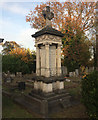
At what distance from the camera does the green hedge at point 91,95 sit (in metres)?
4.55

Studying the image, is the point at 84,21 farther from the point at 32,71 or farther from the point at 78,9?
the point at 32,71

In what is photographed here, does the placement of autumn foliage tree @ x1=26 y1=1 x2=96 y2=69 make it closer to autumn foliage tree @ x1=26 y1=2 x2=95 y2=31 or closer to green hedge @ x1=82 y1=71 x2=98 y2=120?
autumn foliage tree @ x1=26 y1=2 x2=95 y2=31

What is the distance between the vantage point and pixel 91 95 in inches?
181

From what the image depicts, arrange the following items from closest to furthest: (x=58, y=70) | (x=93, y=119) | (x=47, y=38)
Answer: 1. (x=93, y=119)
2. (x=47, y=38)
3. (x=58, y=70)

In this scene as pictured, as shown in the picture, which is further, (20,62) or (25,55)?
(25,55)

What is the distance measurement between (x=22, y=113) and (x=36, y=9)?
22016mm

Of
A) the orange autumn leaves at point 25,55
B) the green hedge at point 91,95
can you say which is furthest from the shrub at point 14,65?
the green hedge at point 91,95

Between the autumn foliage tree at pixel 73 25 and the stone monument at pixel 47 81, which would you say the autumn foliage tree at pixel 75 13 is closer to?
the autumn foliage tree at pixel 73 25

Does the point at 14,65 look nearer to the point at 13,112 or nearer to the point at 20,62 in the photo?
the point at 20,62

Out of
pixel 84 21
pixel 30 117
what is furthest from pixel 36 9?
→ pixel 30 117

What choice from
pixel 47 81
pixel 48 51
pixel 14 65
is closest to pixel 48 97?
pixel 47 81

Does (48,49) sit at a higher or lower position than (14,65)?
higher

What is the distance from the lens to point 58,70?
8.12m

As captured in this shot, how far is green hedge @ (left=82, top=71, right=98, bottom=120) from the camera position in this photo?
14.9 ft
